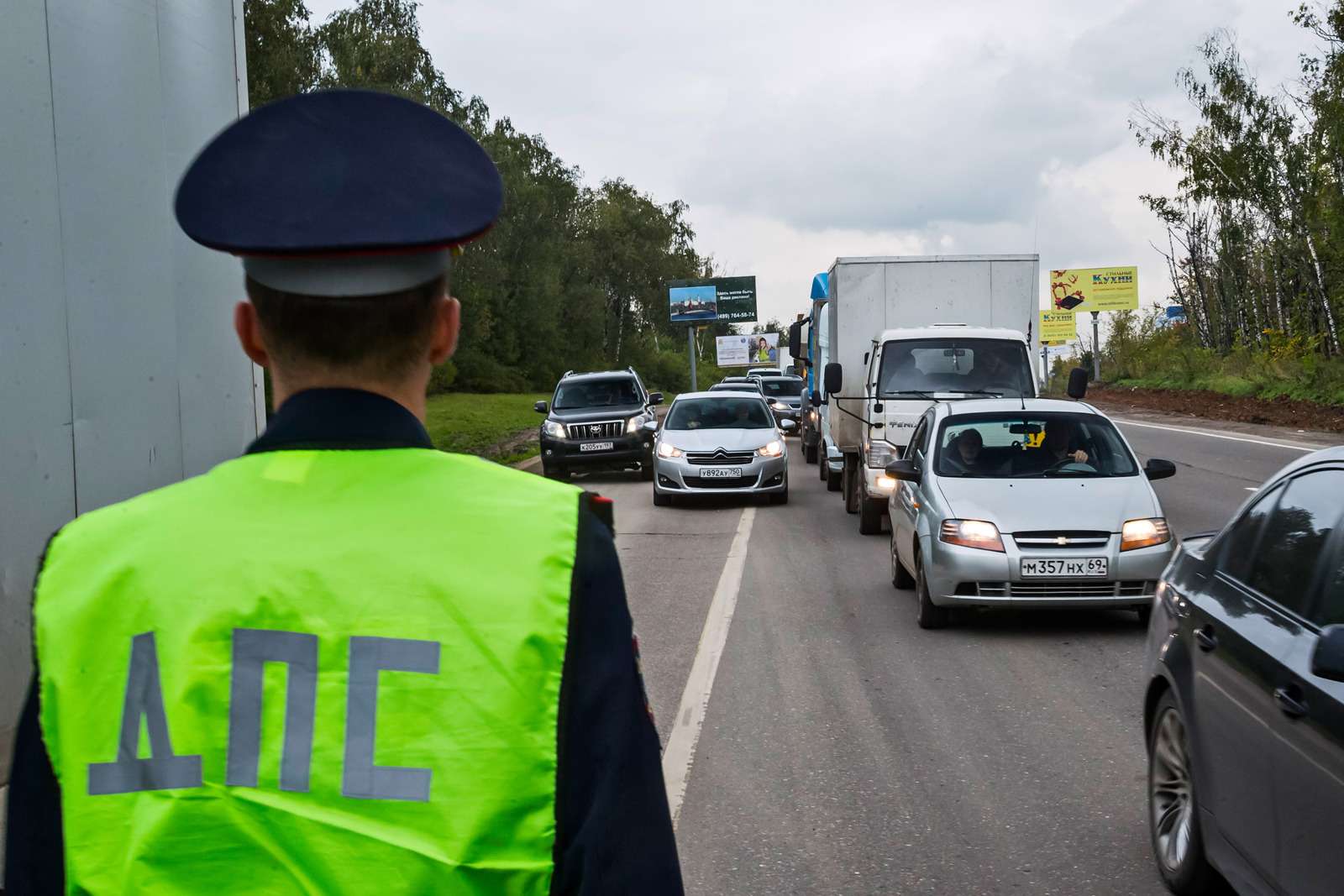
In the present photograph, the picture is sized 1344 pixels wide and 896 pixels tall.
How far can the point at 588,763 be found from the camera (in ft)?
4.84

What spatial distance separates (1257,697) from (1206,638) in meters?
0.57

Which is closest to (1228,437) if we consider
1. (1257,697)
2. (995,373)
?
(995,373)

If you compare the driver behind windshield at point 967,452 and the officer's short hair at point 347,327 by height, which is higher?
the officer's short hair at point 347,327

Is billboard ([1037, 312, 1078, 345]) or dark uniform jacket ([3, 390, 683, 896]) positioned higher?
billboard ([1037, 312, 1078, 345])

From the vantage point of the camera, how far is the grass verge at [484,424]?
31562 millimetres

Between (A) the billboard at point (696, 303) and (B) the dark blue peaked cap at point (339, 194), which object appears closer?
(B) the dark blue peaked cap at point (339, 194)

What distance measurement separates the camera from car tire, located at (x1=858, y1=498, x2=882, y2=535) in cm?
1569

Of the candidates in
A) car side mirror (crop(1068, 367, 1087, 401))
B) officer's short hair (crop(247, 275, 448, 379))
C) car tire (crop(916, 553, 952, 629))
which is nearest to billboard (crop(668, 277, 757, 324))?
car side mirror (crop(1068, 367, 1087, 401))

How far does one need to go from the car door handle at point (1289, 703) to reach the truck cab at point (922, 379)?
11710mm

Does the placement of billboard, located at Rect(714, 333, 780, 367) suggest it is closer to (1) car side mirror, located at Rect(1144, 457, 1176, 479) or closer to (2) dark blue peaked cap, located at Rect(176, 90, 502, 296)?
(1) car side mirror, located at Rect(1144, 457, 1176, 479)

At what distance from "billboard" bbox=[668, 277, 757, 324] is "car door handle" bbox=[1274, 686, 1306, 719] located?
3291 inches

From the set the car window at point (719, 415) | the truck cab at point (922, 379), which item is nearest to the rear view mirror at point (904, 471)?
the truck cab at point (922, 379)

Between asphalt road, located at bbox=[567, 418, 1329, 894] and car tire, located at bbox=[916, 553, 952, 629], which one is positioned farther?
car tire, located at bbox=[916, 553, 952, 629]

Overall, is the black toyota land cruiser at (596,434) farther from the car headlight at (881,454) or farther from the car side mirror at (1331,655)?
the car side mirror at (1331,655)
